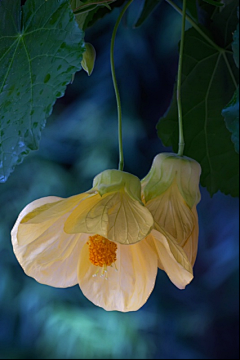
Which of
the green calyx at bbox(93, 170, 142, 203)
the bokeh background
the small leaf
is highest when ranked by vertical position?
the small leaf

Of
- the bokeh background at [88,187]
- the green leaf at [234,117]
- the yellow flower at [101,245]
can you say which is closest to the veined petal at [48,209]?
the yellow flower at [101,245]

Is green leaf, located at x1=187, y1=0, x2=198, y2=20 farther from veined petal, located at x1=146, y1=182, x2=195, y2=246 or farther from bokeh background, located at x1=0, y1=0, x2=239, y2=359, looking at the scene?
bokeh background, located at x1=0, y1=0, x2=239, y2=359

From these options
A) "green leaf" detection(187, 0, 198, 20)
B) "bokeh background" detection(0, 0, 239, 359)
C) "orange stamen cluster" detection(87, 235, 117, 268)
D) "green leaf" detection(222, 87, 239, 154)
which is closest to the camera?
"green leaf" detection(222, 87, 239, 154)

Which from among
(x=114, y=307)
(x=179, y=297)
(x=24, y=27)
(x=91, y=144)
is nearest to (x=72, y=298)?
(x=179, y=297)

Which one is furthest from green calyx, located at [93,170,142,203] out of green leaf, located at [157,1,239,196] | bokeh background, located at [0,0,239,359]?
bokeh background, located at [0,0,239,359]

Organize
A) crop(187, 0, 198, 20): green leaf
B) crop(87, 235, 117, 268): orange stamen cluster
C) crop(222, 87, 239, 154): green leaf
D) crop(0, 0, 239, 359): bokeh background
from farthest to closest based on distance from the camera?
1. crop(0, 0, 239, 359): bokeh background
2. crop(187, 0, 198, 20): green leaf
3. crop(87, 235, 117, 268): orange stamen cluster
4. crop(222, 87, 239, 154): green leaf

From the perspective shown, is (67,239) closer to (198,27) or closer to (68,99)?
(198,27)

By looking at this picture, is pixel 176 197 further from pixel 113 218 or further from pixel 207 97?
pixel 207 97
